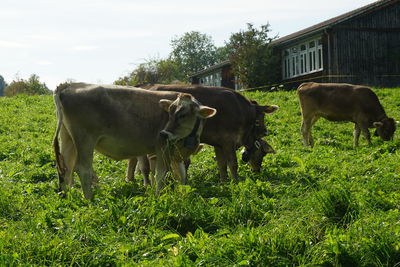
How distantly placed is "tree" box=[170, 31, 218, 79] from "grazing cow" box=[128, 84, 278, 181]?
103960 millimetres

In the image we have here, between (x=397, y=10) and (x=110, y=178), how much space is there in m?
28.6

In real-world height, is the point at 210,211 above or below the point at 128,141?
below

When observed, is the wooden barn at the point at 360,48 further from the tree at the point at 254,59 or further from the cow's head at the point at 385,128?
the cow's head at the point at 385,128

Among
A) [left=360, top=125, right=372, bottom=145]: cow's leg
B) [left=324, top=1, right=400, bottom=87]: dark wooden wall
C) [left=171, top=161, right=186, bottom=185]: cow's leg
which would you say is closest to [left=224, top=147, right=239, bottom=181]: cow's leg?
[left=171, top=161, right=186, bottom=185]: cow's leg

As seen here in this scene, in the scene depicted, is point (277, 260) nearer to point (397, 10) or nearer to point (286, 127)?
point (286, 127)

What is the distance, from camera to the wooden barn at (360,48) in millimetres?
32531

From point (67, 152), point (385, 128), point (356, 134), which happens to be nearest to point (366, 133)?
point (356, 134)

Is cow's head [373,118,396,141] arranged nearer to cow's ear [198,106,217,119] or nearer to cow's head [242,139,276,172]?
cow's head [242,139,276,172]

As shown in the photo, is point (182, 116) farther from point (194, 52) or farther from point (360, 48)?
point (194, 52)

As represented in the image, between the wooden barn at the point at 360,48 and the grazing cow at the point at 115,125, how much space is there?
2434cm

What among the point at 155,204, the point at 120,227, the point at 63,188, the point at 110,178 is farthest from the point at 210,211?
the point at 110,178

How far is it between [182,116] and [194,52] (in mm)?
109827

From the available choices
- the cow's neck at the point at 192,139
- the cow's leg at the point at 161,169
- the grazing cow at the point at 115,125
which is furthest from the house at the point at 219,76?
the cow's leg at the point at 161,169

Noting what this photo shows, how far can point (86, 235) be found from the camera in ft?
18.6
